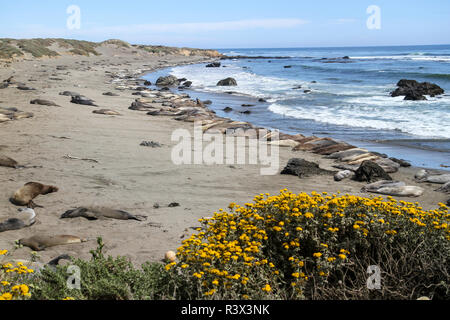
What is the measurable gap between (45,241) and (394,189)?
6.00 metres

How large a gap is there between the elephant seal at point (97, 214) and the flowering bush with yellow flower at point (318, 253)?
2.31m

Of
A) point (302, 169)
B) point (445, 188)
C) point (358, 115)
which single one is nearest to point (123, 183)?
point (302, 169)

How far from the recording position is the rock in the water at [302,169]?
8672mm

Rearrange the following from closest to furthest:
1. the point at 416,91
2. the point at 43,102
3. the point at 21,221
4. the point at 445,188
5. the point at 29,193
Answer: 1. the point at 21,221
2. the point at 29,193
3. the point at 445,188
4. the point at 43,102
5. the point at 416,91

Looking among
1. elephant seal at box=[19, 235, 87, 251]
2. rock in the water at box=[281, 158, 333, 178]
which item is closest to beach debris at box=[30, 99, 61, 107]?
rock in the water at box=[281, 158, 333, 178]

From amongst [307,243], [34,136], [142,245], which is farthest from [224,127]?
[307,243]

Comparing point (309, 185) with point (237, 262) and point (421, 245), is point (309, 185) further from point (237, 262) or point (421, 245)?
point (237, 262)

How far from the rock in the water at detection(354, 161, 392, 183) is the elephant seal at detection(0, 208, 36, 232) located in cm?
616

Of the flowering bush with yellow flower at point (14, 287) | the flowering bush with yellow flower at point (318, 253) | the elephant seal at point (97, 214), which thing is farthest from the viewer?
the elephant seal at point (97, 214)

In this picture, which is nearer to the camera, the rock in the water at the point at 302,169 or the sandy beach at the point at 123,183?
the sandy beach at the point at 123,183

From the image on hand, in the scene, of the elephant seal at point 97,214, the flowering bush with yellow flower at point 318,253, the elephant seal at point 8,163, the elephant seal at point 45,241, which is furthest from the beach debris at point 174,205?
the elephant seal at point 8,163

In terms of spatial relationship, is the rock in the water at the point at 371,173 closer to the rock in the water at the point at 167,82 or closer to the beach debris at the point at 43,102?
the beach debris at the point at 43,102

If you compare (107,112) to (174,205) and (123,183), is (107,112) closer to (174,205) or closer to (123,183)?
(123,183)

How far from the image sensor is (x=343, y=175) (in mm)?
8688
